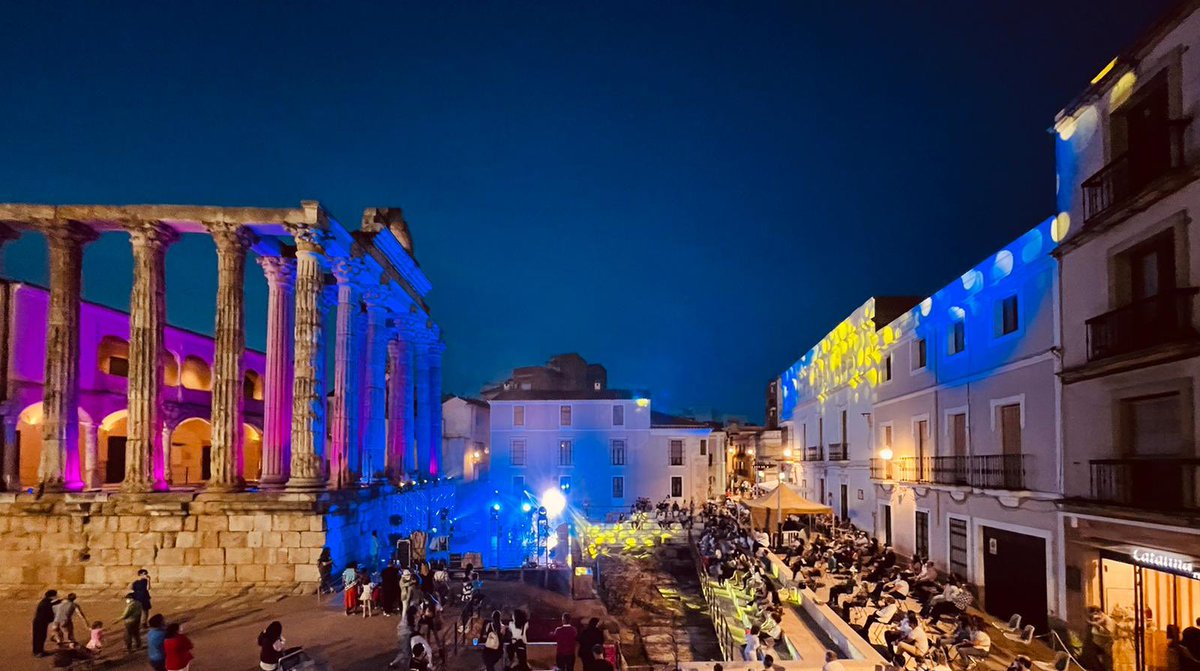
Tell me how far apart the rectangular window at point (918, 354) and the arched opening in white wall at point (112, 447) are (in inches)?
1335

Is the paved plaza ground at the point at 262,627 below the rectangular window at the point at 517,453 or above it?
below

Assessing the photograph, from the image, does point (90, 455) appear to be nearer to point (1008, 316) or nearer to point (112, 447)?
point (112, 447)

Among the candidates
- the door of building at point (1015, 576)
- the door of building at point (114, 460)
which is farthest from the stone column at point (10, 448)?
the door of building at point (1015, 576)

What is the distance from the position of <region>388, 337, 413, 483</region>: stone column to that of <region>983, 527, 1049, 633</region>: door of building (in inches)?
880

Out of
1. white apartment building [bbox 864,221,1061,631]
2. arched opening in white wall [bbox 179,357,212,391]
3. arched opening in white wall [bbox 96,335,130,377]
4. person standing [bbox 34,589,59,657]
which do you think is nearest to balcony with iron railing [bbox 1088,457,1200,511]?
white apartment building [bbox 864,221,1061,631]

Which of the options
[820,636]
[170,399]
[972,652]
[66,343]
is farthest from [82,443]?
[972,652]

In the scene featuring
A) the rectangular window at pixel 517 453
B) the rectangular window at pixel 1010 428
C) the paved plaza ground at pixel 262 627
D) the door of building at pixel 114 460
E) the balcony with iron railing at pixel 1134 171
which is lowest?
the paved plaza ground at pixel 262 627

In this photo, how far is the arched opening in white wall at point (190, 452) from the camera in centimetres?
3931

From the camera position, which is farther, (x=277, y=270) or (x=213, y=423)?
(x=277, y=270)

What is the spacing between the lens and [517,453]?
54781 millimetres

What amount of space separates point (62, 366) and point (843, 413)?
31.5 metres

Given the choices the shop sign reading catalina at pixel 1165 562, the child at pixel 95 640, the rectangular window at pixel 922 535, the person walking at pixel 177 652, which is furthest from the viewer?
the rectangular window at pixel 922 535

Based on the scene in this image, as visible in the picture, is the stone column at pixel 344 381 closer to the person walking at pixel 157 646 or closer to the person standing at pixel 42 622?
the person standing at pixel 42 622

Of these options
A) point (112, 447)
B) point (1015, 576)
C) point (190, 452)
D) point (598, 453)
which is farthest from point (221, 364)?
point (598, 453)
